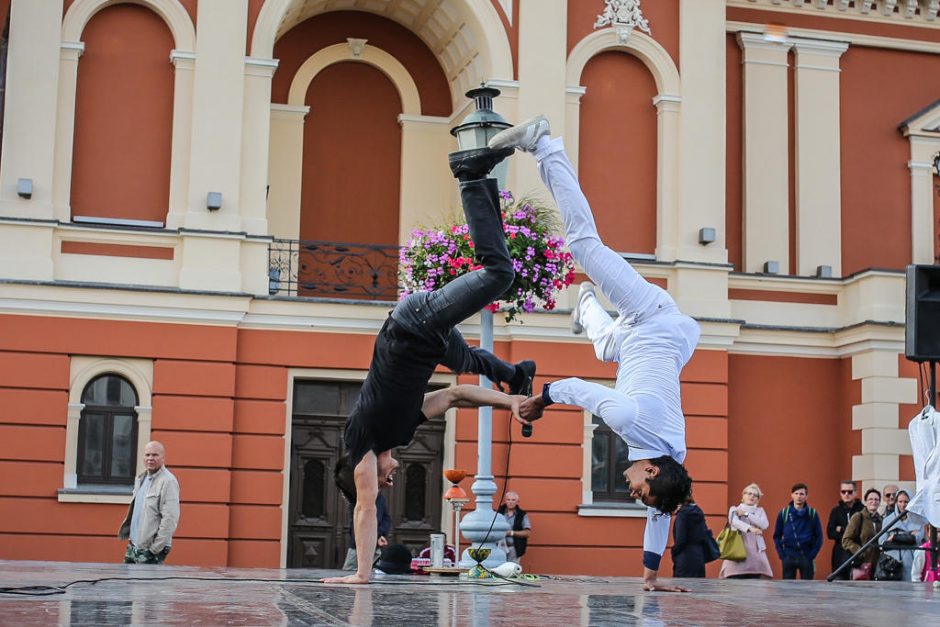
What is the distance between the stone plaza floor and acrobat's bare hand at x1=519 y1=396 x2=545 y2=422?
3.56 ft

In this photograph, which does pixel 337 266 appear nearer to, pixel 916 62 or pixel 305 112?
pixel 305 112

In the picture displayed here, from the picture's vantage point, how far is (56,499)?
17.0 meters

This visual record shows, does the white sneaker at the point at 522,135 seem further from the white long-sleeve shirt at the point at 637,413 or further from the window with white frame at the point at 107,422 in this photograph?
the window with white frame at the point at 107,422

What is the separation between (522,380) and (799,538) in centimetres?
719

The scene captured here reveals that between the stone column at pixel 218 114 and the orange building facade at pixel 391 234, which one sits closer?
the orange building facade at pixel 391 234

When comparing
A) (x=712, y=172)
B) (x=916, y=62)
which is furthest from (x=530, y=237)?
(x=916, y=62)

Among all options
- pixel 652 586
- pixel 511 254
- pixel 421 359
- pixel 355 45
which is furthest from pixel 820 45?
pixel 421 359

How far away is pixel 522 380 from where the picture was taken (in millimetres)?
9836

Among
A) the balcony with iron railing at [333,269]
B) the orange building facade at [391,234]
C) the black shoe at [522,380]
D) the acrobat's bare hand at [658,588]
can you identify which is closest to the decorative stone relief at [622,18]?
the orange building facade at [391,234]

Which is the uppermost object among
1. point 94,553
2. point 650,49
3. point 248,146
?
point 650,49

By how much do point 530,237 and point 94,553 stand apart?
692 cm

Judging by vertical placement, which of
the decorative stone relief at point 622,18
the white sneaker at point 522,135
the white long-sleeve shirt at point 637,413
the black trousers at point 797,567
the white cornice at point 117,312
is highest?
the decorative stone relief at point 622,18

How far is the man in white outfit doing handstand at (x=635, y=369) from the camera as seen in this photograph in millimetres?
8594

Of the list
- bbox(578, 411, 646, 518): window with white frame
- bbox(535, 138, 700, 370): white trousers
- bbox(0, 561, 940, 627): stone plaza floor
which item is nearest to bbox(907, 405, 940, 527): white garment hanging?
bbox(0, 561, 940, 627): stone plaza floor
